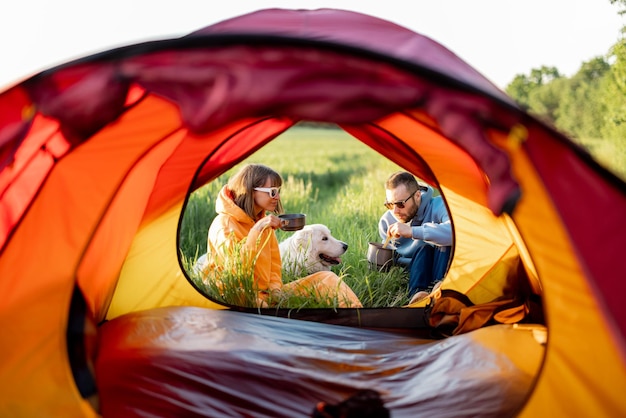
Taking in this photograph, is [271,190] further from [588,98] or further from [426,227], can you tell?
[588,98]

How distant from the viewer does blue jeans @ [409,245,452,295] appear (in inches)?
161

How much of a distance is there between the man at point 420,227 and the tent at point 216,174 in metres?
0.35

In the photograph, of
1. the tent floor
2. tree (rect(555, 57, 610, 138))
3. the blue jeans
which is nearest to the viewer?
the tent floor

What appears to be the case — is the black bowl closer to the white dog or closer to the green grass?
the green grass

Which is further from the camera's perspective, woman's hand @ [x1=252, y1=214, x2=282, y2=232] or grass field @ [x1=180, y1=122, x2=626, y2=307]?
grass field @ [x1=180, y1=122, x2=626, y2=307]

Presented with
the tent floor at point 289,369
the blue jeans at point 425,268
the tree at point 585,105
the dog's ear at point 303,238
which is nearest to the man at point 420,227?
the blue jeans at point 425,268

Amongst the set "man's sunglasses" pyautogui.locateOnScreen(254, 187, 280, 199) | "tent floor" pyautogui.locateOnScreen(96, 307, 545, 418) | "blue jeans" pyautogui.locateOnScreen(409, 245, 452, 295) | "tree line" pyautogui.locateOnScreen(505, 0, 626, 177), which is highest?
"tree line" pyautogui.locateOnScreen(505, 0, 626, 177)

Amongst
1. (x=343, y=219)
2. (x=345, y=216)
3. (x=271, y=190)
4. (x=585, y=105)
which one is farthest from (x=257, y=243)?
(x=585, y=105)

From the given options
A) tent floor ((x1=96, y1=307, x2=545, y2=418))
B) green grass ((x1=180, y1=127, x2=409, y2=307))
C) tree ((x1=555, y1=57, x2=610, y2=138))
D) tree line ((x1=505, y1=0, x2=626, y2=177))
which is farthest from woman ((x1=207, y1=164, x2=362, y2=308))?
tree ((x1=555, y1=57, x2=610, y2=138))

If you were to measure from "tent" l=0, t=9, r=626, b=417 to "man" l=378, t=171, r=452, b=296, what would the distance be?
0.35 meters

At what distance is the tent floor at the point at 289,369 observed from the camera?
7.85 feet

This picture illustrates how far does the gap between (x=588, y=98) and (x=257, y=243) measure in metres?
18.6

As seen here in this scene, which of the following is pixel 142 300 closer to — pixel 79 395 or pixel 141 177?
pixel 141 177

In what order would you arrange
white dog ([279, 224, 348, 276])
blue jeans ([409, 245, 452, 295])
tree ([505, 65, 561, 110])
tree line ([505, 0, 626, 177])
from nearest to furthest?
blue jeans ([409, 245, 452, 295])
white dog ([279, 224, 348, 276])
tree line ([505, 0, 626, 177])
tree ([505, 65, 561, 110])
